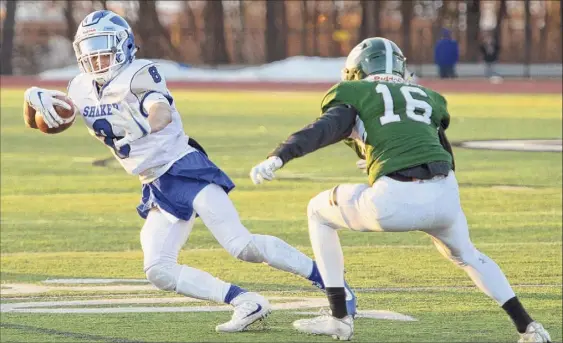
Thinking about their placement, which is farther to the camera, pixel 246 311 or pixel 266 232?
pixel 266 232

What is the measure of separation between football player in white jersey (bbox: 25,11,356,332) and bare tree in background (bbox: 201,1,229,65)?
4962cm

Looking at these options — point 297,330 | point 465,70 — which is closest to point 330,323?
point 297,330

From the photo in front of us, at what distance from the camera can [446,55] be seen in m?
45.5

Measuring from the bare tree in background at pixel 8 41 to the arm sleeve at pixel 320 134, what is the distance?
166ft

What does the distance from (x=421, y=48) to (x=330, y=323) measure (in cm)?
4734

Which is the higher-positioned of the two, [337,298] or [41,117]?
[41,117]

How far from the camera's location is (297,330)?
7605mm

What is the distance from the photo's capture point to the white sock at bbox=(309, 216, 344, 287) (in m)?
7.17

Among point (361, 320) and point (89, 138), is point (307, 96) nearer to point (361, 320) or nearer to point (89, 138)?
point (89, 138)

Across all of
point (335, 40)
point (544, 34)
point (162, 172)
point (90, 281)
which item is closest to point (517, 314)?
point (162, 172)

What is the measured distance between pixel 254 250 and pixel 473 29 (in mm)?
50399

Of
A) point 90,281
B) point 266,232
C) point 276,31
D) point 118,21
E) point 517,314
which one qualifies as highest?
point 118,21

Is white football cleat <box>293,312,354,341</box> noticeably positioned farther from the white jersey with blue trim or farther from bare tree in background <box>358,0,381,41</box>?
bare tree in background <box>358,0,381,41</box>

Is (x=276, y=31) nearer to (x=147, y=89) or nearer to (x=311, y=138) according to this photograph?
(x=147, y=89)
